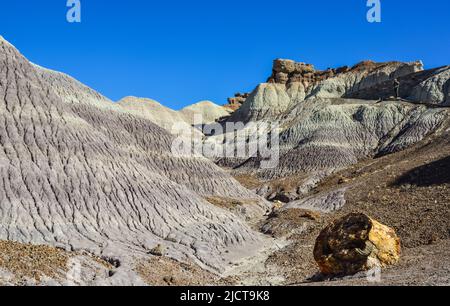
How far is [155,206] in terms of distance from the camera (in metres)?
29.1

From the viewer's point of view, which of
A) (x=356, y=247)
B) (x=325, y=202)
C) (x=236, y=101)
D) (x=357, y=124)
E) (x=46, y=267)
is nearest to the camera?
(x=46, y=267)

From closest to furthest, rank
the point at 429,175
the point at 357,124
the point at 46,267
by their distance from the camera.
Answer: the point at 46,267 < the point at 429,175 < the point at 357,124

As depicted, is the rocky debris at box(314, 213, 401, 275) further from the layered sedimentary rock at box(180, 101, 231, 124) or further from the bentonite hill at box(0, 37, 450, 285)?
the layered sedimentary rock at box(180, 101, 231, 124)

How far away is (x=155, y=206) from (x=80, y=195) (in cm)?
428

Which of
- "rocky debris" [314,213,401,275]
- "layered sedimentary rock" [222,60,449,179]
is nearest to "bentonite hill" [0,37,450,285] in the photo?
"rocky debris" [314,213,401,275]

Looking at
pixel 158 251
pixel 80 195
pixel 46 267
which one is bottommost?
pixel 46 267

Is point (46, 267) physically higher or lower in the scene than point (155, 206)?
lower

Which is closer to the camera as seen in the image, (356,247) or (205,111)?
(356,247)

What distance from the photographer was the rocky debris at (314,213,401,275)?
18328mm

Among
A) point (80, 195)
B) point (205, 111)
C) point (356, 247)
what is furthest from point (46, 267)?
point (205, 111)

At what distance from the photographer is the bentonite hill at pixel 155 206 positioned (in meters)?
19.3

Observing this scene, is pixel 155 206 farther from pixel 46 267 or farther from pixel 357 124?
pixel 357 124
